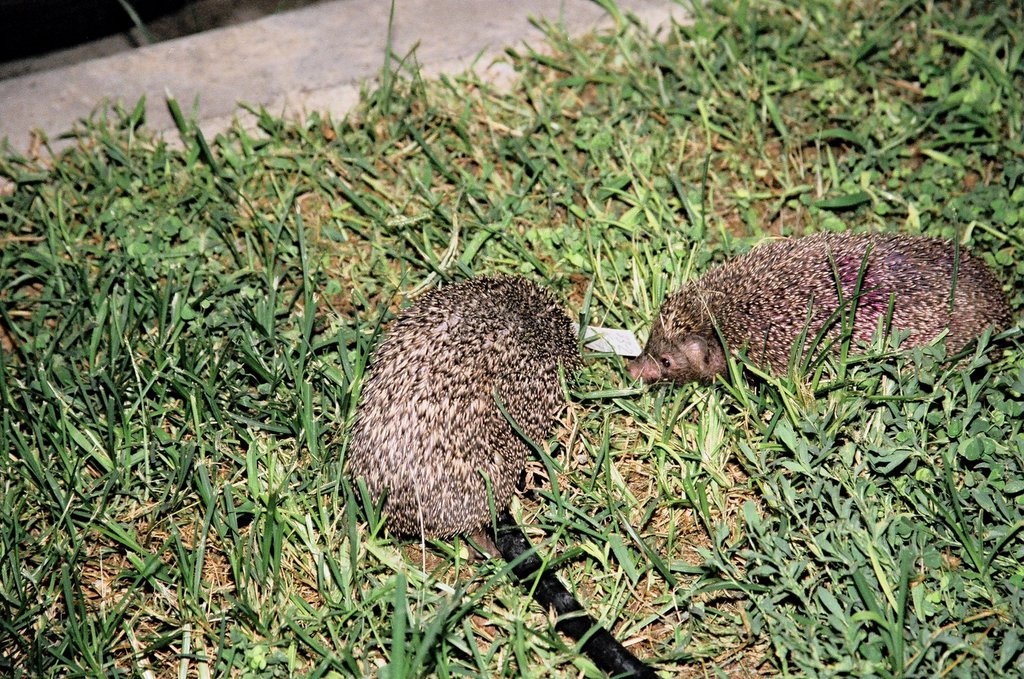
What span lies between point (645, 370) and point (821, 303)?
2.88 feet

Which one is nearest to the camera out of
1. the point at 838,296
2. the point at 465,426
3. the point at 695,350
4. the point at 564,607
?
the point at 564,607

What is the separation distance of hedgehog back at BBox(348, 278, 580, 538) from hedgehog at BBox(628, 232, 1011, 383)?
23.5 inches

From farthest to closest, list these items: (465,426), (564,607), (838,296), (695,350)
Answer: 1. (695,350)
2. (838,296)
3. (465,426)
4. (564,607)

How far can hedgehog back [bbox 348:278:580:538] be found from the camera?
3.66 m

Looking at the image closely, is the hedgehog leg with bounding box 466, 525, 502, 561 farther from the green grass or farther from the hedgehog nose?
the hedgehog nose

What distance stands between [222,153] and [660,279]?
271 centimetres

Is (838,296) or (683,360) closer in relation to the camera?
(838,296)

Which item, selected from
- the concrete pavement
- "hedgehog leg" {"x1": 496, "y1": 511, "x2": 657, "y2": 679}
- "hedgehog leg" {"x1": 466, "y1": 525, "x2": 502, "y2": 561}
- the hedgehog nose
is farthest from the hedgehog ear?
the concrete pavement

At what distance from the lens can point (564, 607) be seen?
3.54 metres

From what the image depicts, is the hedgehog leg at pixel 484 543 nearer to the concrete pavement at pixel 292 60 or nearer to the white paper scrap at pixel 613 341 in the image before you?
the white paper scrap at pixel 613 341

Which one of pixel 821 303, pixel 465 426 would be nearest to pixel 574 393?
pixel 465 426

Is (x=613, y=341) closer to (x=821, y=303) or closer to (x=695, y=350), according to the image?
(x=695, y=350)

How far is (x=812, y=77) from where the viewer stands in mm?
5492

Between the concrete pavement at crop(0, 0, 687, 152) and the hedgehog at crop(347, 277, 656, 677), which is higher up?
the concrete pavement at crop(0, 0, 687, 152)
